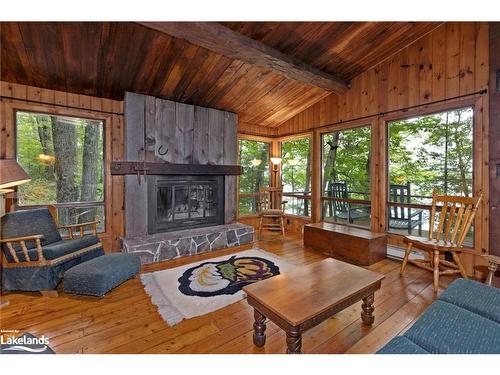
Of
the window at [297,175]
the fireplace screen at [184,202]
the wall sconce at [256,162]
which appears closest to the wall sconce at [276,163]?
the window at [297,175]

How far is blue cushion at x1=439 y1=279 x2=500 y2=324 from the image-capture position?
1333 mm

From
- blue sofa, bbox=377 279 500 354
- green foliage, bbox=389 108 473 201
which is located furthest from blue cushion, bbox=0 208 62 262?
green foliage, bbox=389 108 473 201

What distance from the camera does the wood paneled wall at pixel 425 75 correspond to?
2625 mm

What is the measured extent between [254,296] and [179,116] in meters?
3.03

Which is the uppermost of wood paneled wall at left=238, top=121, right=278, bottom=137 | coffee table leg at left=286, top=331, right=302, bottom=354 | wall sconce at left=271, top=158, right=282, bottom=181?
wood paneled wall at left=238, top=121, right=278, bottom=137

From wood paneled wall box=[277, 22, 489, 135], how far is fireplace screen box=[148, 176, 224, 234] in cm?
254

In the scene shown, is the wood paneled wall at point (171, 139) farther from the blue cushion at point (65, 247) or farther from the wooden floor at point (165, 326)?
the wooden floor at point (165, 326)

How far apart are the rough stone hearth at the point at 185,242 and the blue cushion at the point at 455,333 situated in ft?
8.96

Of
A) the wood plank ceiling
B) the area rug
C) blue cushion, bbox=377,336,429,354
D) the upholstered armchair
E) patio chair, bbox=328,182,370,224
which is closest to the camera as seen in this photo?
blue cushion, bbox=377,336,429,354

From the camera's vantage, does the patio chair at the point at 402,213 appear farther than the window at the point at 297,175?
No

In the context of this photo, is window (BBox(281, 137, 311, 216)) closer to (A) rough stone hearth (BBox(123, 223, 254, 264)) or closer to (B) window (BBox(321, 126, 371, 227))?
(B) window (BBox(321, 126, 371, 227))
